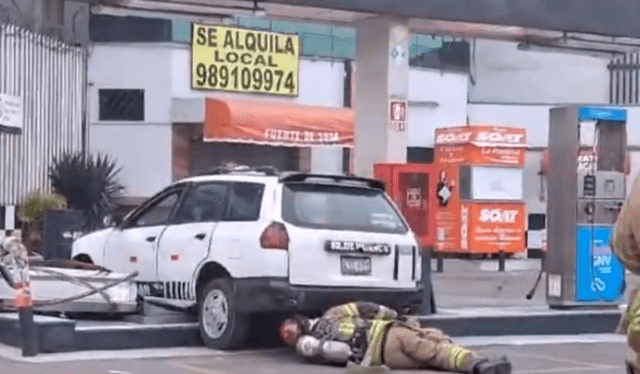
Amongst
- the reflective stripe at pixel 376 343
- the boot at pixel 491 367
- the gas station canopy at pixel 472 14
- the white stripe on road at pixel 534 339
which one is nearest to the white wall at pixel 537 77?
the gas station canopy at pixel 472 14

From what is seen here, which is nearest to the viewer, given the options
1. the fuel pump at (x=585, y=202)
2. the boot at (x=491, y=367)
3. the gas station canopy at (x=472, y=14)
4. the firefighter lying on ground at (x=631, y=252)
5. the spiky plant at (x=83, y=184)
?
the firefighter lying on ground at (x=631, y=252)

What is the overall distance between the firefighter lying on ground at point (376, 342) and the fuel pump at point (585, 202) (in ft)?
16.5

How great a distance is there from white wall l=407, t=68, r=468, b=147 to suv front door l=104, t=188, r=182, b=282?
59.0ft

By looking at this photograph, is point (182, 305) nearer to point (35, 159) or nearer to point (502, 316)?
point (502, 316)

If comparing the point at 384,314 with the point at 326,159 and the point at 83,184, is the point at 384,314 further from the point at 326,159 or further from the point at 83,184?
the point at 326,159

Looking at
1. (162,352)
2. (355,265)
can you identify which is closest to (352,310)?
(355,265)

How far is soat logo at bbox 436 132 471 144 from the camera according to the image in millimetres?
29328

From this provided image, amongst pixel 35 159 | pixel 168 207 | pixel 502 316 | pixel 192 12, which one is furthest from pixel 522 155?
pixel 168 207

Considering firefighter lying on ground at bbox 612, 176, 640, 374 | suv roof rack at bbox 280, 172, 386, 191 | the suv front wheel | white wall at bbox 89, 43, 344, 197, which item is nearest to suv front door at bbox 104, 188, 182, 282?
the suv front wheel

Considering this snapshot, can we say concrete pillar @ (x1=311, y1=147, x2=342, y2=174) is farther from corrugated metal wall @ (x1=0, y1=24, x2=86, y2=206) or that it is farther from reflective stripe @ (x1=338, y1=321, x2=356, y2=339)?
reflective stripe @ (x1=338, y1=321, x2=356, y2=339)

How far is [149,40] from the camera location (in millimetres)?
28969

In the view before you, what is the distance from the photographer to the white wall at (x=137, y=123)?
28875 millimetres

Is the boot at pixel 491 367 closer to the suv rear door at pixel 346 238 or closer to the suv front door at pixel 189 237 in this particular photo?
the suv rear door at pixel 346 238

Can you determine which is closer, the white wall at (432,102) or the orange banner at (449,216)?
the orange banner at (449,216)
